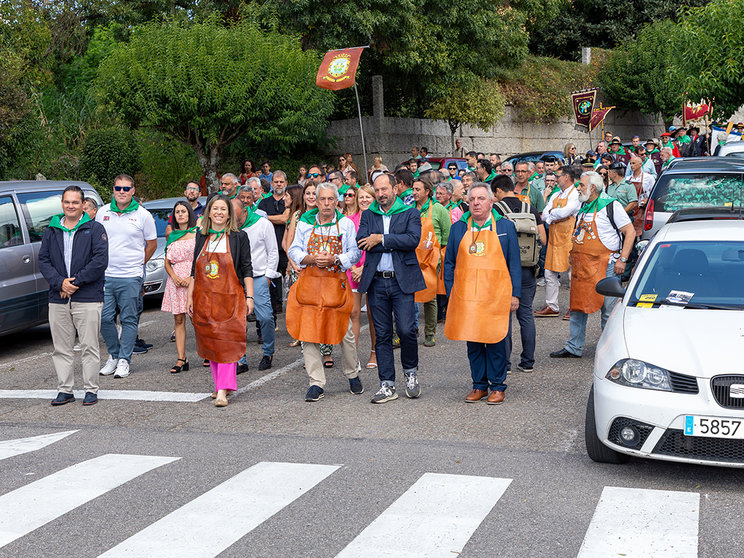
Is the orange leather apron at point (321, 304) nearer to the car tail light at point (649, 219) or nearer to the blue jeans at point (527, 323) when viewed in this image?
the blue jeans at point (527, 323)

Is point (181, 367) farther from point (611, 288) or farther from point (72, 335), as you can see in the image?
point (611, 288)

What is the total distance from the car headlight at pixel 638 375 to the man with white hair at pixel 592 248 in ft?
12.3

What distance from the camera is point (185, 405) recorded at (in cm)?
845

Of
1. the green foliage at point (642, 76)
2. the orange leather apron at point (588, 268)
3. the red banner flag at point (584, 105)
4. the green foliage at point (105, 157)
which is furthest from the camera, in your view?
the green foliage at point (642, 76)

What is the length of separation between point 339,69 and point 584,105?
671 cm

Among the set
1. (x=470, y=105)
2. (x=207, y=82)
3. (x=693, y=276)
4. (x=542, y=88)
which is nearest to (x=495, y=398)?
(x=693, y=276)

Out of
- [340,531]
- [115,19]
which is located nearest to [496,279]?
[340,531]

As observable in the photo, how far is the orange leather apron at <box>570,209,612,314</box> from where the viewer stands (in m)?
9.65

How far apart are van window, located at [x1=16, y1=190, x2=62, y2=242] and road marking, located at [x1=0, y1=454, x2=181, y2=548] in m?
5.60

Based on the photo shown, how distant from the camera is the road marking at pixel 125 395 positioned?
8.73 meters

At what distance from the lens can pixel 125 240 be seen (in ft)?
33.0

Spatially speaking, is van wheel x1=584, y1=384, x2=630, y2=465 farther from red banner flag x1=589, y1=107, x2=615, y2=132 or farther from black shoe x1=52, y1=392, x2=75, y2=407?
red banner flag x1=589, y1=107, x2=615, y2=132

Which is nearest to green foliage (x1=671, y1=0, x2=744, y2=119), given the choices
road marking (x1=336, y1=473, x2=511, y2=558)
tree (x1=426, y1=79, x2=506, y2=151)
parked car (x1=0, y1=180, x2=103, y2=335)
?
tree (x1=426, y1=79, x2=506, y2=151)

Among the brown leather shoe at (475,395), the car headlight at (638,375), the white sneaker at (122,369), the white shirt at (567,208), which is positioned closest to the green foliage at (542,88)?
the white shirt at (567,208)
